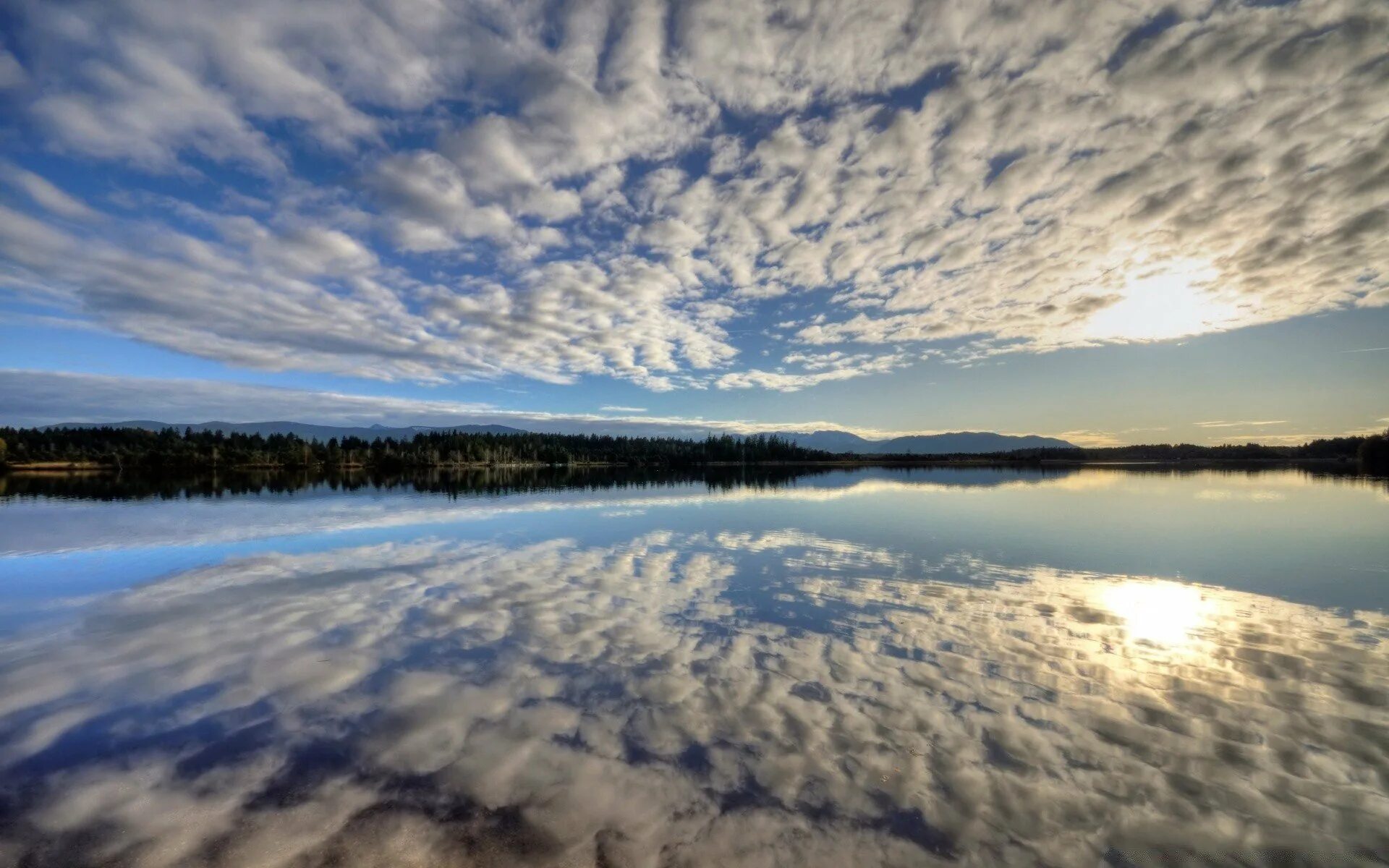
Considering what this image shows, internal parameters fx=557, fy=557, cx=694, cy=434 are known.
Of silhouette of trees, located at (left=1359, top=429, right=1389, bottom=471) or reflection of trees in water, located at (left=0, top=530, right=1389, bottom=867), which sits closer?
reflection of trees in water, located at (left=0, top=530, right=1389, bottom=867)

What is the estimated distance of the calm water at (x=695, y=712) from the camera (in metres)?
6.20

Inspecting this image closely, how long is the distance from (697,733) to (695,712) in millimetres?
729

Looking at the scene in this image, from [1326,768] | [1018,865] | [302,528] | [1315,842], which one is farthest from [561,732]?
[302,528]

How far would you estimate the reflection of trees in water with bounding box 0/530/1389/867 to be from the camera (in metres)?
6.16

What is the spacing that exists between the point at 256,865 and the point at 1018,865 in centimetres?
783

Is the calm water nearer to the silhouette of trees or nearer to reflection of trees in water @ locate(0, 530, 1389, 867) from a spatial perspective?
reflection of trees in water @ locate(0, 530, 1389, 867)

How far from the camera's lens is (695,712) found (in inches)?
363

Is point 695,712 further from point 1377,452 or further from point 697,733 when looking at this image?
point 1377,452

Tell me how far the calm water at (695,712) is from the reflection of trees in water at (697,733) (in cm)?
5

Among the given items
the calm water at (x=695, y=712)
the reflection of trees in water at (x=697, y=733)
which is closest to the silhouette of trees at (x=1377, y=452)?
the calm water at (x=695, y=712)

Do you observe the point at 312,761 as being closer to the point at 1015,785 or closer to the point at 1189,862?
the point at 1015,785

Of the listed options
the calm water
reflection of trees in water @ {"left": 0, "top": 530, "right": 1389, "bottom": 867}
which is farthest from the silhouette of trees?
reflection of trees in water @ {"left": 0, "top": 530, "right": 1389, "bottom": 867}

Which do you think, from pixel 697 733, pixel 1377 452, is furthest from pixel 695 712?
pixel 1377 452

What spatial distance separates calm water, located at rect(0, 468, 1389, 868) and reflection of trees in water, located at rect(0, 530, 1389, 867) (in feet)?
0.17
